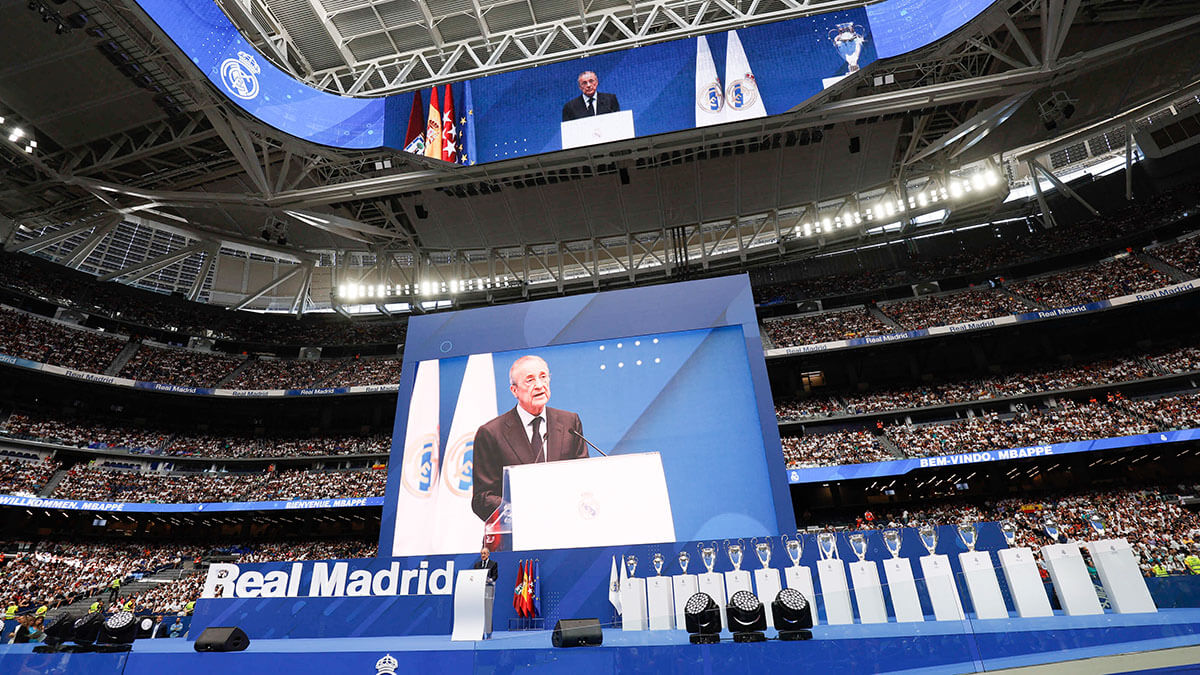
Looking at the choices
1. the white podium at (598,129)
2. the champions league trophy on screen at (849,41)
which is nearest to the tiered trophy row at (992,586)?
the white podium at (598,129)

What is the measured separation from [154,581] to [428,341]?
2324cm

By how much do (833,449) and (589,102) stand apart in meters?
21.5

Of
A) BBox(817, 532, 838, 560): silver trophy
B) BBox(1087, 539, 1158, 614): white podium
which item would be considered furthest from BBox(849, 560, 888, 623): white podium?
BBox(1087, 539, 1158, 614): white podium

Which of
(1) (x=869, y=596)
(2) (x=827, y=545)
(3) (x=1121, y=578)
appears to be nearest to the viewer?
(3) (x=1121, y=578)

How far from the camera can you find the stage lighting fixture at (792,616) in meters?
4.34

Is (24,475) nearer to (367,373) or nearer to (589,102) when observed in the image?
(367,373)

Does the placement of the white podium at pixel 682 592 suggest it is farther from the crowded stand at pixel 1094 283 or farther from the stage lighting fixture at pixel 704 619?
the crowded stand at pixel 1094 283

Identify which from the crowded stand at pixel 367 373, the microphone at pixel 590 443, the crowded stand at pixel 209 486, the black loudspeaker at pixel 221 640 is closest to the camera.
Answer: the black loudspeaker at pixel 221 640

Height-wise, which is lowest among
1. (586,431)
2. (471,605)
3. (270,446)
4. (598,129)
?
(471,605)

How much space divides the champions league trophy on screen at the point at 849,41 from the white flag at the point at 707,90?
3.44 meters

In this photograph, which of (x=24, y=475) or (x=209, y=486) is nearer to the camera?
(x=24, y=475)

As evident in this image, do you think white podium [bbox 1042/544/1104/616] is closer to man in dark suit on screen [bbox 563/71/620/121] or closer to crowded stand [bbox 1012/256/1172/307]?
man in dark suit on screen [bbox 563/71/620/121]

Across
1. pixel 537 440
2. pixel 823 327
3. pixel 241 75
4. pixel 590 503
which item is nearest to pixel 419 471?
pixel 537 440

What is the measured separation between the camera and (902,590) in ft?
18.4
